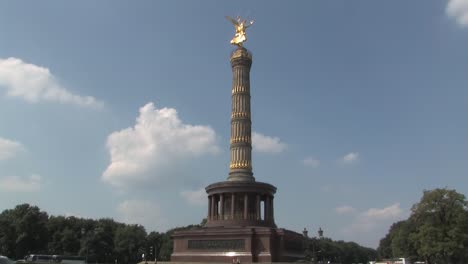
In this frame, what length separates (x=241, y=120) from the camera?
48031 millimetres

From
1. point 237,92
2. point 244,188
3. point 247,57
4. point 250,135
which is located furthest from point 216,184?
point 247,57

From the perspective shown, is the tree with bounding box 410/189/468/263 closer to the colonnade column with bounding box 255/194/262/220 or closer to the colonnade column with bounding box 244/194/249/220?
the colonnade column with bounding box 255/194/262/220

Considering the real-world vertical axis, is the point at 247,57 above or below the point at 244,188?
above

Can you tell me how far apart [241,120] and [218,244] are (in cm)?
1342

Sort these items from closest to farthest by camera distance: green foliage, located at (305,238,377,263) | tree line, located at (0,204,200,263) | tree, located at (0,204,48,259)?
tree, located at (0,204,48,259) < tree line, located at (0,204,200,263) < green foliage, located at (305,238,377,263)

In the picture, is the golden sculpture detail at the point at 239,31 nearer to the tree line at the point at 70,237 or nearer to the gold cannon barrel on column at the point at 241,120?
the gold cannon barrel on column at the point at 241,120

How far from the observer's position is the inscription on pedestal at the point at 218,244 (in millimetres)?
40000

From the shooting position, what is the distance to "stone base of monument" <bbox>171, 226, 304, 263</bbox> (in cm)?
3956

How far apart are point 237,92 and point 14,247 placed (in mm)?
42842

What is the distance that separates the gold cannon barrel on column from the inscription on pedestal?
7130 millimetres

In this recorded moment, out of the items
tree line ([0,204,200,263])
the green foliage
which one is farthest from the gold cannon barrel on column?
the green foliage

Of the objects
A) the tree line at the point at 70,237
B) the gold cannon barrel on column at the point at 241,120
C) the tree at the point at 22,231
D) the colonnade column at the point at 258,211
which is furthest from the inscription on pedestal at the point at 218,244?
the tree at the point at 22,231

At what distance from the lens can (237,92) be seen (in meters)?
49.1

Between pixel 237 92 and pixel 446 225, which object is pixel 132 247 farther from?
pixel 446 225
